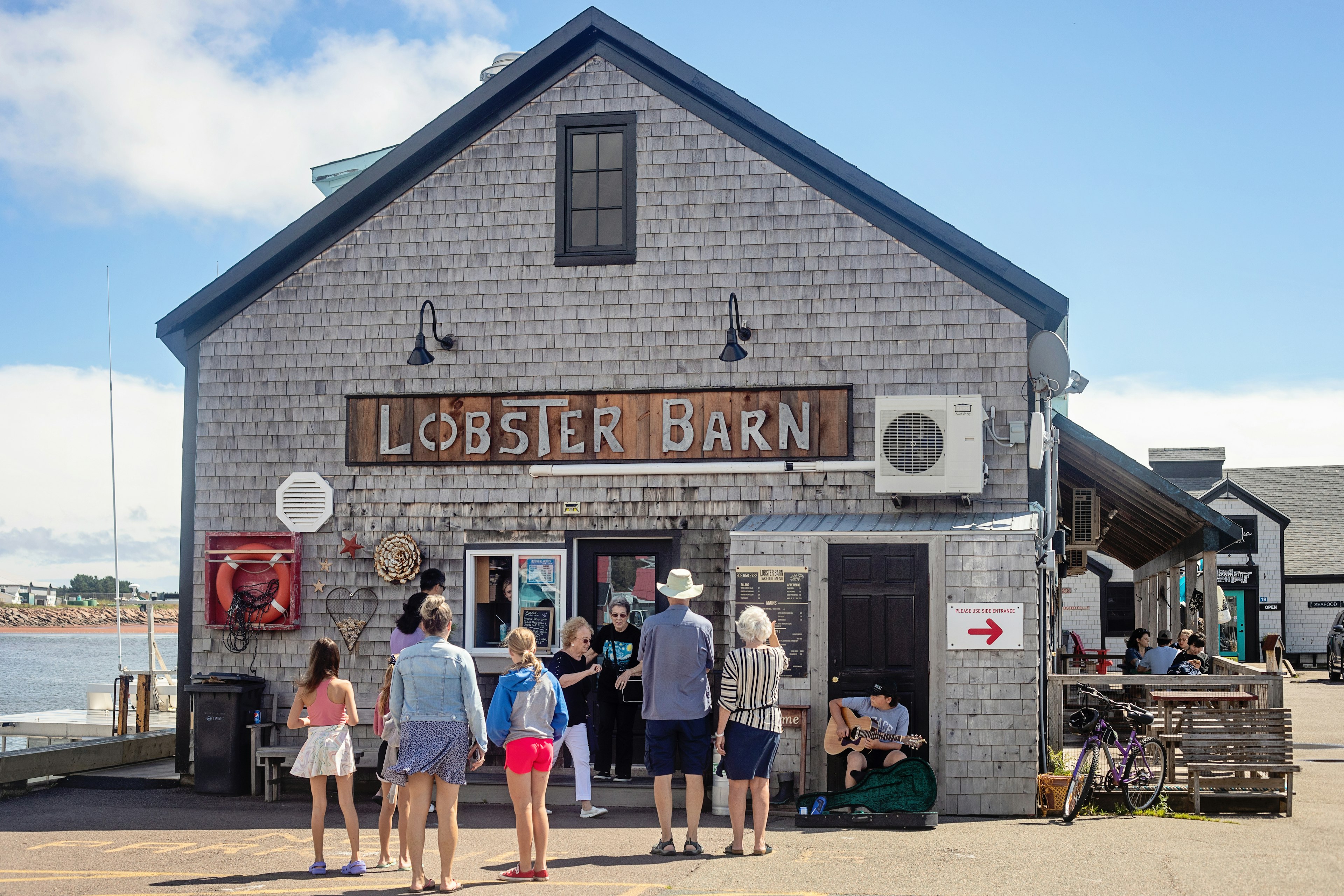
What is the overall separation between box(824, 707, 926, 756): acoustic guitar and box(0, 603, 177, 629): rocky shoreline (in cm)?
14033

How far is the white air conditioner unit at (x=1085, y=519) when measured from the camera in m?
17.9

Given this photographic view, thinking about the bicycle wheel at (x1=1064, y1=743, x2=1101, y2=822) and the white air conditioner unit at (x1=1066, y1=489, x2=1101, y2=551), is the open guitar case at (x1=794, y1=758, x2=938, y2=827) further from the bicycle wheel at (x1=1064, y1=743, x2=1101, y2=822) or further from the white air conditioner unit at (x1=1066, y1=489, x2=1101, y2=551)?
the white air conditioner unit at (x1=1066, y1=489, x2=1101, y2=551)

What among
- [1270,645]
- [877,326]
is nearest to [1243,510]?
[1270,645]

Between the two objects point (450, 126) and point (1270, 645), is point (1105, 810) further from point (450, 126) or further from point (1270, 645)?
point (1270, 645)

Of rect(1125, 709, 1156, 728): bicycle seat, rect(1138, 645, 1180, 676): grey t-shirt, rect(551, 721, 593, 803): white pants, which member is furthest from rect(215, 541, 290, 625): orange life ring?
rect(1138, 645, 1180, 676): grey t-shirt

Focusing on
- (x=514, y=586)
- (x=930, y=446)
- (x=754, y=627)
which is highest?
(x=930, y=446)

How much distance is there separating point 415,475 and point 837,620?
170 inches

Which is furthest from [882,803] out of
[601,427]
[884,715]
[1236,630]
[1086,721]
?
[1236,630]

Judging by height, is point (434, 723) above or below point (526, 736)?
above

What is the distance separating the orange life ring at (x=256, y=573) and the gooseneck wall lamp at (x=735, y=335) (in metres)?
4.67

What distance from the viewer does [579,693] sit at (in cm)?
1083

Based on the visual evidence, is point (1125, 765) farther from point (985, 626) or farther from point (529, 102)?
point (529, 102)

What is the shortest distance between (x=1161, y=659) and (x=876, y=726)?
676 centimetres

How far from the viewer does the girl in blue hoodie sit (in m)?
8.12
